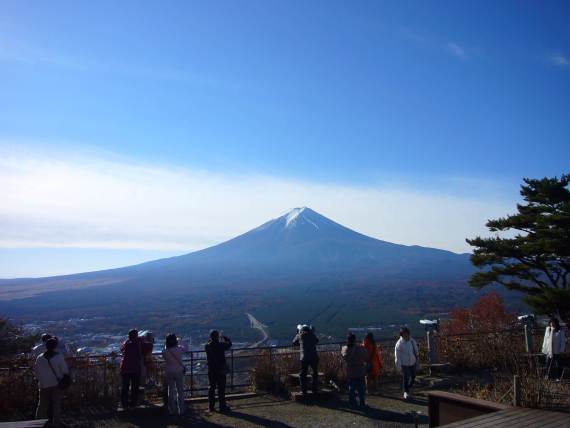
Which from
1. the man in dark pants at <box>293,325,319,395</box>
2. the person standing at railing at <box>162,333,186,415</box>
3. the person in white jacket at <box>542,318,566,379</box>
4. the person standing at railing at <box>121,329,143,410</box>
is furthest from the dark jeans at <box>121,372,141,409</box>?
the person in white jacket at <box>542,318,566,379</box>

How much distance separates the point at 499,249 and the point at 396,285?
7051 centimetres

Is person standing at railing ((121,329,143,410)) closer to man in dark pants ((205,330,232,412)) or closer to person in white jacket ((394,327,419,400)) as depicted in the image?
man in dark pants ((205,330,232,412))

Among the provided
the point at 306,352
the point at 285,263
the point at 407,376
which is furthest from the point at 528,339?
the point at 285,263

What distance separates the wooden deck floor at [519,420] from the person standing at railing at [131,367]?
5.22 metres

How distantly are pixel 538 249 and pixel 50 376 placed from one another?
46.9ft

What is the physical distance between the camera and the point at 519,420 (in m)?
5.58

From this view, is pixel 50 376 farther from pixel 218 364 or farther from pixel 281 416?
pixel 281 416

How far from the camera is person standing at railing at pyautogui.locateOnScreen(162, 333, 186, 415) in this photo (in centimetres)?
829

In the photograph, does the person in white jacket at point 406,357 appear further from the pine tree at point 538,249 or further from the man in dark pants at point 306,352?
the pine tree at point 538,249

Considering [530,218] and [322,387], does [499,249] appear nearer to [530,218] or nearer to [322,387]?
[530,218]

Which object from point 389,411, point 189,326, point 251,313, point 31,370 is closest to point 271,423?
point 389,411

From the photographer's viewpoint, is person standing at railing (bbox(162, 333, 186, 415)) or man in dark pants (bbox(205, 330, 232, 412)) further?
man in dark pants (bbox(205, 330, 232, 412))

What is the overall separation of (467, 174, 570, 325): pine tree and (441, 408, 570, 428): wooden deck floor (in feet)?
33.8

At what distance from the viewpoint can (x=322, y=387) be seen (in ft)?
33.8
